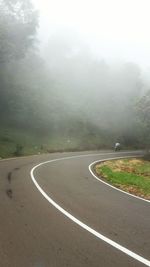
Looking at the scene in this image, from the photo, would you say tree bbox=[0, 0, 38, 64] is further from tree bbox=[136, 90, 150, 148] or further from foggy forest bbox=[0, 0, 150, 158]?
tree bbox=[136, 90, 150, 148]

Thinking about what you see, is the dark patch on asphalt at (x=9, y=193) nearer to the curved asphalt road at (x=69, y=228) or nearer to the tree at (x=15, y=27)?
the curved asphalt road at (x=69, y=228)

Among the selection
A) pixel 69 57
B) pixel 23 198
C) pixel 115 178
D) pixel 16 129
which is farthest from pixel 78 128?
pixel 23 198

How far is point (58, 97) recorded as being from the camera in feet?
208

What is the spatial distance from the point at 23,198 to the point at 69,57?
71286 millimetres

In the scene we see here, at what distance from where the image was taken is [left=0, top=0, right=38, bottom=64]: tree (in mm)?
45528

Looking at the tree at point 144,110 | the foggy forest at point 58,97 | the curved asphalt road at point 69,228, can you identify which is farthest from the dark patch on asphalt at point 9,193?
the tree at point 144,110

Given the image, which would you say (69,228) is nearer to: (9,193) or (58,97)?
(9,193)

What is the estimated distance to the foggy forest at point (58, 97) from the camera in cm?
4884

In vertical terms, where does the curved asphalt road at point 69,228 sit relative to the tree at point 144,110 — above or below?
below

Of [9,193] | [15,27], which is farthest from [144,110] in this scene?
A: [9,193]

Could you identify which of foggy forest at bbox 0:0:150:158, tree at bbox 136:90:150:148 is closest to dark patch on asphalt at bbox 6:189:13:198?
foggy forest at bbox 0:0:150:158

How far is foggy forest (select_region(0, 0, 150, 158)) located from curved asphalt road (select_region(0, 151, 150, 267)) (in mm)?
25095

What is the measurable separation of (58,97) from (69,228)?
5445 cm

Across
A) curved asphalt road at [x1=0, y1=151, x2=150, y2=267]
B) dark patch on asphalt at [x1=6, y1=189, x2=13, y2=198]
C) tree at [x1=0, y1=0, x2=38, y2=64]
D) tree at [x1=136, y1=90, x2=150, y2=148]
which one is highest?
tree at [x1=0, y1=0, x2=38, y2=64]
